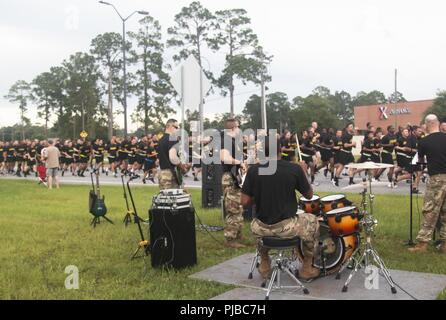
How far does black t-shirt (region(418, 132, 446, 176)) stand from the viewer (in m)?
7.40

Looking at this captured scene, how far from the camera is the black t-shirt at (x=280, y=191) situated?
5.88m

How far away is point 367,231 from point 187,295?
2.37 meters

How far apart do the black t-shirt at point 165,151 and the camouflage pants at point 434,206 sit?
14.8 ft

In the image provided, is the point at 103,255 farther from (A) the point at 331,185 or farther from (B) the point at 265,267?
(A) the point at 331,185

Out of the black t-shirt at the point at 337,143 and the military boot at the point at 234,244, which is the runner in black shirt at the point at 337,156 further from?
the military boot at the point at 234,244

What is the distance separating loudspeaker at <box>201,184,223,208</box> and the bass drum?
19.4ft

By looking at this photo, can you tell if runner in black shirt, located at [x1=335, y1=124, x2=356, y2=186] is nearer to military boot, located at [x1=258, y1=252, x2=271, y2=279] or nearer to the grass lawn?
the grass lawn

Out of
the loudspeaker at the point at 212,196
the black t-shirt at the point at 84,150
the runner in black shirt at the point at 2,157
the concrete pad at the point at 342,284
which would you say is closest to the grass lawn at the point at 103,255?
the concrete pad at the point at 342,284

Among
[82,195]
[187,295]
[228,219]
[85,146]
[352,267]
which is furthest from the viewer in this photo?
[85,146]

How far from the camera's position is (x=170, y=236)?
22.4 ft

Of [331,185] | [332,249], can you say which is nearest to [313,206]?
[332,249]
